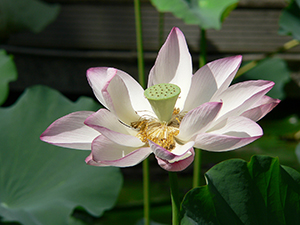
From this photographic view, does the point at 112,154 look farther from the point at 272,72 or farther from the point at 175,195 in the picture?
the point at 272,72

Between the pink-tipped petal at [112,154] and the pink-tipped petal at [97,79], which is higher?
the pink-tipped petal at [97,79]

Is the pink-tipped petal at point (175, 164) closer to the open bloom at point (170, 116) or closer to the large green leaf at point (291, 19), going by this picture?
the open bloom at point (170, 116)

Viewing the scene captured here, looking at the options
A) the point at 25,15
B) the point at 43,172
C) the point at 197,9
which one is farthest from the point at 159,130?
the point at 25,15

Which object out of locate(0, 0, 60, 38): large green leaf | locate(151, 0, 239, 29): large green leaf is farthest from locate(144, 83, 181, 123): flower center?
locate(0, 0, 60, 38): large green leaf

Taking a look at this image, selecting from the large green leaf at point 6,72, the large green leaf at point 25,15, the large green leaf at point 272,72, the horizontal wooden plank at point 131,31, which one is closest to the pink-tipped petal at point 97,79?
the large green leaf at point 6,72

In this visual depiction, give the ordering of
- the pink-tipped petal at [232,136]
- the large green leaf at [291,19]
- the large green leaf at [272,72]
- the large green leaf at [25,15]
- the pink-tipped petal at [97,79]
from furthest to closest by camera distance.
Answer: the large green leaf at [25,15], the large green leaf at [272,72], the large green leaf at [291,19], the pink-tipped petal at [97,79], the pink-tipped petal at [232,136]

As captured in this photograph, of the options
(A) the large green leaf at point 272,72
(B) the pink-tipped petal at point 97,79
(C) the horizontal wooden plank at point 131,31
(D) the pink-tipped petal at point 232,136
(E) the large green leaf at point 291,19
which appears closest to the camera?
(D) the pink-tipped petal at point 232,136

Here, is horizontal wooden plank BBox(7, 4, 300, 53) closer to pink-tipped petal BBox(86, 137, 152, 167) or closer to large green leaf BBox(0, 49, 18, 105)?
large green leaf BBox(0, 49, 18, 105)
